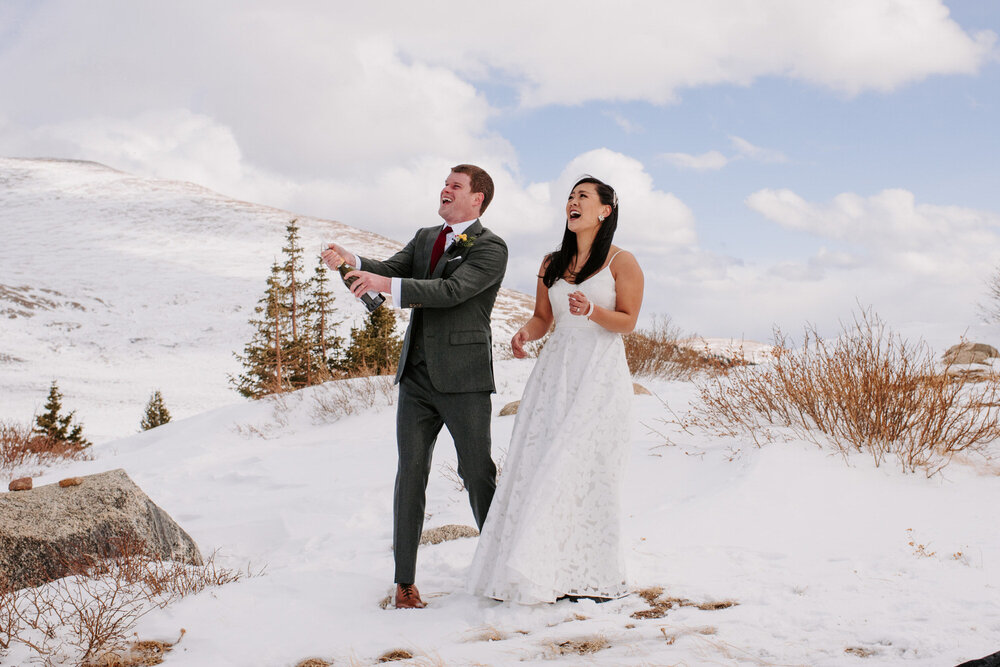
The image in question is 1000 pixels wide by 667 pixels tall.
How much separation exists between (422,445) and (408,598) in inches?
29.0

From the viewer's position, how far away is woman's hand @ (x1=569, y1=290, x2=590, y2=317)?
337 centimetres

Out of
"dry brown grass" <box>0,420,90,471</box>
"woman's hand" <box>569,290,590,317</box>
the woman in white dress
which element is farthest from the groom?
"dry brown grass" <box>0,420,90,471</box>

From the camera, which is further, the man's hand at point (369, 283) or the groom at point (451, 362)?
the groom at point (451, 362)

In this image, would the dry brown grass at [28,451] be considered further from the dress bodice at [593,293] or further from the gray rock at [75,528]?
the dress bodice at [593,293]

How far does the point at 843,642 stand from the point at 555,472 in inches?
52.5

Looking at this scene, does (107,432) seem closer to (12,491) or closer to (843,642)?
(12,491)

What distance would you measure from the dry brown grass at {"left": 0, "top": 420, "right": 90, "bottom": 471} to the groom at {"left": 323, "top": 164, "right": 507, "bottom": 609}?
10.6 meters

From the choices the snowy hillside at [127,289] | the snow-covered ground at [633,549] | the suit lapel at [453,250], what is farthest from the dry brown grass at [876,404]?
the snowy hillside at [127,289]

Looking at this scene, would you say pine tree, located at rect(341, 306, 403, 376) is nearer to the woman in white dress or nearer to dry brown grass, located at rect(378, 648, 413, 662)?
the woman in white dress

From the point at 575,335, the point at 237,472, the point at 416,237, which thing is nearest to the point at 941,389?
the point at 575,335

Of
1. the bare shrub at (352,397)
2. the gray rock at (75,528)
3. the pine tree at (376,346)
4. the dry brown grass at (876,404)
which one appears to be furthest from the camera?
the pine tree at (376,346)

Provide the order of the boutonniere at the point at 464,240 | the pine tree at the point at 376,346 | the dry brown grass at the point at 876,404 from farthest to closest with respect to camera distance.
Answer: the pine tree at the point at 376,346
the dry brown grass at the point at 876,404
the boutonniere at the point at 464,240

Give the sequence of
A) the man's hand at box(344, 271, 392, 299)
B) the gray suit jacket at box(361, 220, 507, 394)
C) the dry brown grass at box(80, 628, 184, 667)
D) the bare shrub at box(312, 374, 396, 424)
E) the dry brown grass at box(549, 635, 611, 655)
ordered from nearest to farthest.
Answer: the dry brown grass at box(549, 635, 611, 655) < the dry brown grass at box(80, 628, 184, 667) < the man's hand at box(344, 271, 392, 299) < the gray suit jacket at box(361, 220, 507, 394) < the bare shrub at box(312, 374, 396, 424)

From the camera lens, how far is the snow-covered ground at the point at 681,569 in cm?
293
